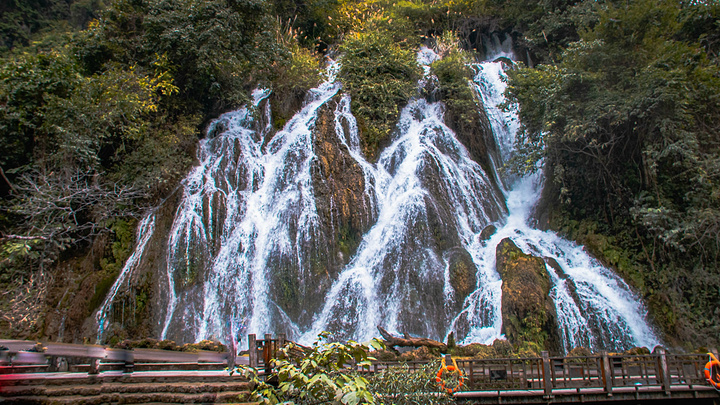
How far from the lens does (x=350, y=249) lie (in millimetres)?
13344

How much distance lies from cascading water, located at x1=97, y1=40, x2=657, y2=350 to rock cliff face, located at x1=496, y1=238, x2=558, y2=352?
1.13 feet

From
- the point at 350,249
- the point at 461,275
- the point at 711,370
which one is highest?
the point at 350,249

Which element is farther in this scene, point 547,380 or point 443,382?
point 547,380

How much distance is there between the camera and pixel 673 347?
10289 millimetres

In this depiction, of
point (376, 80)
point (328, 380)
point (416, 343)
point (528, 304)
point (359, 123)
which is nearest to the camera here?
point (328, 380)

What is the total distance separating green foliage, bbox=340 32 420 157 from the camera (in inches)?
660

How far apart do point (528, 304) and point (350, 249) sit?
18.1 feet

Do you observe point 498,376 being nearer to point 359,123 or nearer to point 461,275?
point 461,275

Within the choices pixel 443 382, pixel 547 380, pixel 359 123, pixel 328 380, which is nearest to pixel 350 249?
pixel 359 123

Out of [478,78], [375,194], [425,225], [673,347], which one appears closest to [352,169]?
[375,194]

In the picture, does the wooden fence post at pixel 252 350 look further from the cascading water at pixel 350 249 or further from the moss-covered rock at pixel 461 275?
the moss-covered rock at pixel 461 275

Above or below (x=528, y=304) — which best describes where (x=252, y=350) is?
below

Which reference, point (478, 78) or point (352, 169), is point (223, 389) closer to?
point (352, 169)

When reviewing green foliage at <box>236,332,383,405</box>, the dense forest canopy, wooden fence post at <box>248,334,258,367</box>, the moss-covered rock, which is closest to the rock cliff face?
the moss-covered rock
